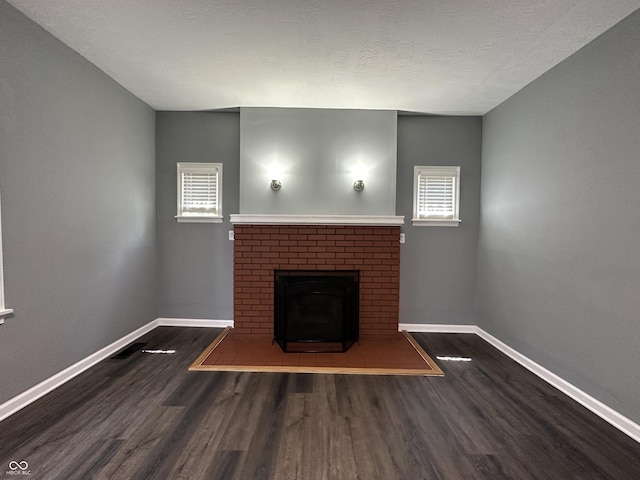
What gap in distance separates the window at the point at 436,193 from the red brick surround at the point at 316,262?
0.60 m

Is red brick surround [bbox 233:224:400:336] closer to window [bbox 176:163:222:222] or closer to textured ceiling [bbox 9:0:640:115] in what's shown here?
window [bbox 176:163:222:222]

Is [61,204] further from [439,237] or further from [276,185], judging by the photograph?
[439,237]

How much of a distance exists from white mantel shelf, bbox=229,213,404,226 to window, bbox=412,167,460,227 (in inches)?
22.2

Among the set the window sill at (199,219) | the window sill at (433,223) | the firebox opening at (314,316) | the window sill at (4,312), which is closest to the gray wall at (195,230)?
the window sill at (199,219)

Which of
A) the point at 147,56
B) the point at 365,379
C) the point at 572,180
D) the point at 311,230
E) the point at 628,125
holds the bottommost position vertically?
the point at 365,379

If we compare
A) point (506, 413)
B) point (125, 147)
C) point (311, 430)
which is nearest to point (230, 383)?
point (311, 430)

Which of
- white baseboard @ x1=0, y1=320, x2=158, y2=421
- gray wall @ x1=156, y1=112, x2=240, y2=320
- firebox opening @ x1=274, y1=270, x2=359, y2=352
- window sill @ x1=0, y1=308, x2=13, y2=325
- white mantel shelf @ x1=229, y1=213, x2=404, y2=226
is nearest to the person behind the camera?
window sill @ x1=0, y1=308, x2=13, y2=325

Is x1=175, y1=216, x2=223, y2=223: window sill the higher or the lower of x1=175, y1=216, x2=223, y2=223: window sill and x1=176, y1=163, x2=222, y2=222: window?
the lower

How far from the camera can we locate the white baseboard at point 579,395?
6.37 feet

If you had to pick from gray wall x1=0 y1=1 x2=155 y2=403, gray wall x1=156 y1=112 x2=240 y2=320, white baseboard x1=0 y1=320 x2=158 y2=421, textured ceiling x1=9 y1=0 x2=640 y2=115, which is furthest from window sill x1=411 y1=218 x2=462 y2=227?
white baseboard x1=0 y1=320 x2=158 y2=421

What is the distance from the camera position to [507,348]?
320 centimetres

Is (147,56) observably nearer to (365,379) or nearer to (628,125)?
(365,379)

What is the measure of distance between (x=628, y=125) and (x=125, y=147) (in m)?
4.35

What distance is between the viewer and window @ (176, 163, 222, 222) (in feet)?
12.8
